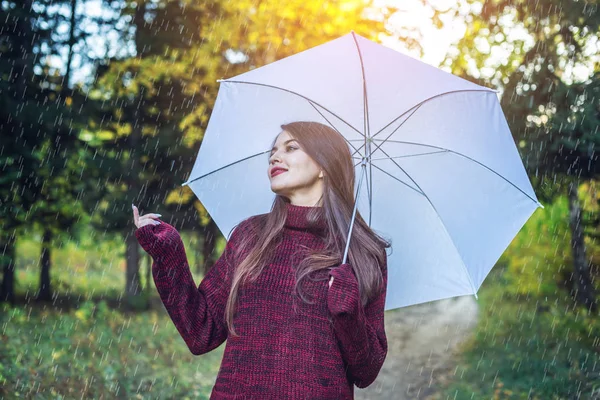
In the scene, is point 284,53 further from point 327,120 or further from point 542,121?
point 327,120

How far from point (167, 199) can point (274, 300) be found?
10.2 meters

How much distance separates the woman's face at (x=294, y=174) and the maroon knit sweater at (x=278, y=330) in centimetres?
34

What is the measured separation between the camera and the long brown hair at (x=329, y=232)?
2.85m

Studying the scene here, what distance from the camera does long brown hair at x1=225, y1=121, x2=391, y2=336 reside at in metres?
2.85

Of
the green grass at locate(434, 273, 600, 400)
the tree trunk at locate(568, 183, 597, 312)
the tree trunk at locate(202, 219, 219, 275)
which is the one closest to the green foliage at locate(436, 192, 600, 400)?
the green grass at locate(434, 273, 600, 400)

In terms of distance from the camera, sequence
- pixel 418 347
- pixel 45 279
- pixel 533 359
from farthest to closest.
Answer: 1. pixel 45 279
2. pixel 418 347
3. pixel 533 359

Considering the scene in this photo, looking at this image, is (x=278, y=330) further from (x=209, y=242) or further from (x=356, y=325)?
(x=209, y=242)

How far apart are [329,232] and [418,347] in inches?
330

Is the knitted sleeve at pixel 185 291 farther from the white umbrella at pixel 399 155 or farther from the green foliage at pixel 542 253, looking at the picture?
the green foliage at pixel 542 253

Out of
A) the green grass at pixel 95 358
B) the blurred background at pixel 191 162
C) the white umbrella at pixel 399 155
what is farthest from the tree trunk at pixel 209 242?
the white umbrella at pixel 399 155

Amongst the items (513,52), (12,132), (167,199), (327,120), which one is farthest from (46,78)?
(327,120)

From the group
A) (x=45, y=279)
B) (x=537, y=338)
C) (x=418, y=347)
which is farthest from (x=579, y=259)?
(x=45, y=279)

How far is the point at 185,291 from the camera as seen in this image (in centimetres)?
276

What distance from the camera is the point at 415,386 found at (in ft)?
26.3
